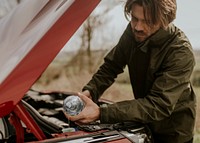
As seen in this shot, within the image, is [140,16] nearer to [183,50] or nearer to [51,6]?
[183,50]

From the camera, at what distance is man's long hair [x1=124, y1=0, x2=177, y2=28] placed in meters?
1.75

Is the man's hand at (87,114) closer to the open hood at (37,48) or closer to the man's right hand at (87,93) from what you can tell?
the open hood at (37,48)

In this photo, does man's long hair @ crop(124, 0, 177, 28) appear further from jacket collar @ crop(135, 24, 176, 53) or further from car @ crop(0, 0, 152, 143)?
car @ crop(0, 0, 152, 143)

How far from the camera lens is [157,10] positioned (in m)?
1.75

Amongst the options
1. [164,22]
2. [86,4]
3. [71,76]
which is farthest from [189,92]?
[71,76]

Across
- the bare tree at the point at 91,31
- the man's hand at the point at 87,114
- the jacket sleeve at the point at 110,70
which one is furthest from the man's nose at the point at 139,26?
the bare tree at the point at 91,31

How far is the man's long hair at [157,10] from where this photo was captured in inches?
68.7

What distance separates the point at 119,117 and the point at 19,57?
1.70 ft

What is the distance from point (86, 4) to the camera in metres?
1.42

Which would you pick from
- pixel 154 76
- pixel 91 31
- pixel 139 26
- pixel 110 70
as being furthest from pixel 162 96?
pixel 91 31

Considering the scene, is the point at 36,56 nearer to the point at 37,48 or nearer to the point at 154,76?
the point at 37,48

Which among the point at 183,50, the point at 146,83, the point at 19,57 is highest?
the point at 19,57

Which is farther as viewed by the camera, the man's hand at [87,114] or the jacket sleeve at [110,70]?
the jacket sleeve at [110,70]

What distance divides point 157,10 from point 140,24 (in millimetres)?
101
